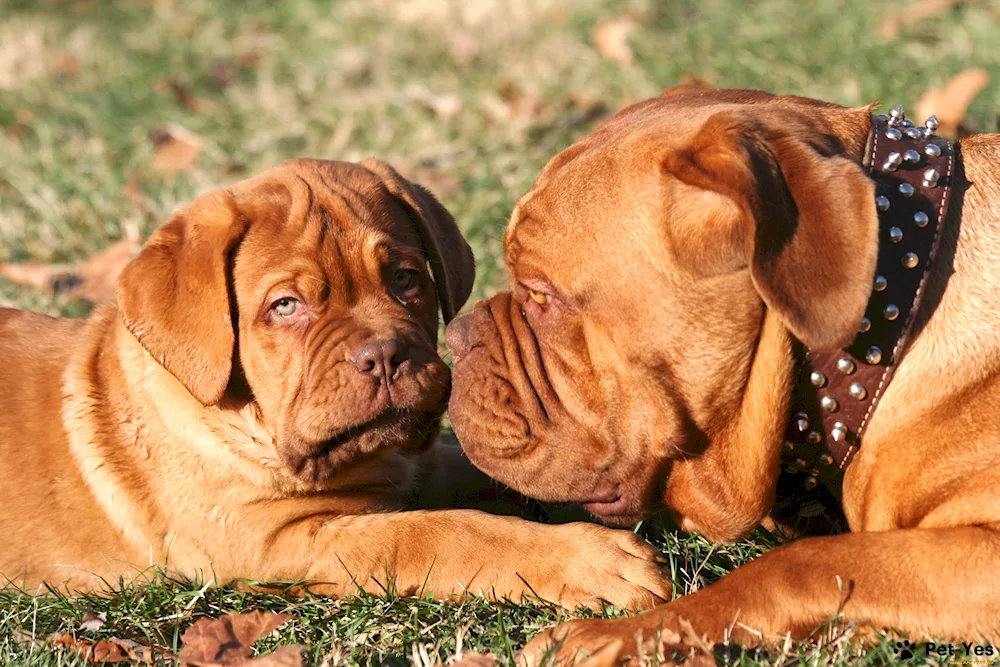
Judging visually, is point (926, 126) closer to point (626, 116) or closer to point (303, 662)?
point (626, 116)

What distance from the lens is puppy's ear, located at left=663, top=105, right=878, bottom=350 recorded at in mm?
2926

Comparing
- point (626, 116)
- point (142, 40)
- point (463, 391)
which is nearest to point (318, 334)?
point (463, 391)

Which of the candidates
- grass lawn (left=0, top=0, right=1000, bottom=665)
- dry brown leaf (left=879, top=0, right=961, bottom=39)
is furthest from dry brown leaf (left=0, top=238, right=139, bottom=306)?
dry brown leaf (left=879, top=0, right=961, bottom=39)

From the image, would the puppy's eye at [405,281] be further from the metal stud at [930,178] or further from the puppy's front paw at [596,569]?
the metal stud at [930,178]

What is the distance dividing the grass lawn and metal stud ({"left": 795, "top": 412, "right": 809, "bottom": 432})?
37.9 inches

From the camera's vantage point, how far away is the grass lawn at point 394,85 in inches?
283

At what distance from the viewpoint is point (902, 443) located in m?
3.32

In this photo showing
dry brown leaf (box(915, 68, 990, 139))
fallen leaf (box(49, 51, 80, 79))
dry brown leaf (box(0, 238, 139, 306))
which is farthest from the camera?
fallen leaf (box(49, 51, 80, 79))

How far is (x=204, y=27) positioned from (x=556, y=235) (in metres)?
8.68

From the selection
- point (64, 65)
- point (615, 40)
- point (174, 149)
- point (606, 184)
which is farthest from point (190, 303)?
point (64, 65)

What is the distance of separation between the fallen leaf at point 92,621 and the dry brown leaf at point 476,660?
1223mm

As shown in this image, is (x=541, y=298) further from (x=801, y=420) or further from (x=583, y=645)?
(x=583, y=645)

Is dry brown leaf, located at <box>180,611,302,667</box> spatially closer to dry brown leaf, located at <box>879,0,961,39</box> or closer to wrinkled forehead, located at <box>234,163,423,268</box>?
wrinkled forehead, located at <box>234,163,423,268</box>

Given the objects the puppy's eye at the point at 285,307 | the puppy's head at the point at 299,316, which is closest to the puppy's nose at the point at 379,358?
the puppy's head at the point at 299,316
